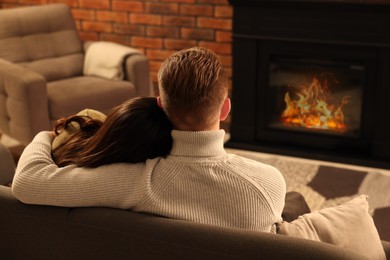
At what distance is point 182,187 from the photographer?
1340mm

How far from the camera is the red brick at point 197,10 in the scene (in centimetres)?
415

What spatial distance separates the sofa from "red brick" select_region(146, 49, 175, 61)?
308cm

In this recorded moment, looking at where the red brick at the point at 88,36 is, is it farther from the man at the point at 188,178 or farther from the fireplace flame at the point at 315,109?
the man at the point at 188,178

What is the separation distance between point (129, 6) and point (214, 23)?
0.70m

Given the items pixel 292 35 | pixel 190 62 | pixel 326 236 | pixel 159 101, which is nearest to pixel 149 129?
pixel 159 101

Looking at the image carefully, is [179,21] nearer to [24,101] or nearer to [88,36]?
[88,36]

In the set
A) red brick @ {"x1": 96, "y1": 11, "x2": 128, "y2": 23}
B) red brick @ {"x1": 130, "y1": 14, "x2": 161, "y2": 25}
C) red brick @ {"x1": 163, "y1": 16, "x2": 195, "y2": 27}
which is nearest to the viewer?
red brick @ {"x1": 163, "y1": 16, "x2": 195, "y2": 27}

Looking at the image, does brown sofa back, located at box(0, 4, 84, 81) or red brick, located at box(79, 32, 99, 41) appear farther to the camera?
red brick, located at box(79, 32, 99, 41)

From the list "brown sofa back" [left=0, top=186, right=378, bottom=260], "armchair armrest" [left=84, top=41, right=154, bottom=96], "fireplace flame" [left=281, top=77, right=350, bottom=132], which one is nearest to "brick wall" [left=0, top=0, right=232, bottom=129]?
"armchair armrest" [left=84, top=41, right=154, bottom=96]

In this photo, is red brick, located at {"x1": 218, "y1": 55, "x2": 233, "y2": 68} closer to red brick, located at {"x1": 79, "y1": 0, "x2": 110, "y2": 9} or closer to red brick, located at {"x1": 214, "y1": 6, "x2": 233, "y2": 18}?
red brick, located at {"x1": 214, "y1": 6, "x2": 233, "y2": 18}

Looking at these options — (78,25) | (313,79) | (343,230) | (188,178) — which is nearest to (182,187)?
(188,178)

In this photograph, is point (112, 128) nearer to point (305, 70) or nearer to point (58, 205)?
point (58, 205)

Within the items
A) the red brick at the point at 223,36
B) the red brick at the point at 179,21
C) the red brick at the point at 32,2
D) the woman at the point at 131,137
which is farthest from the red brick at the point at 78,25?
the woman at the point at 131,137

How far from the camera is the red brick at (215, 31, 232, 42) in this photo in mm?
4129
